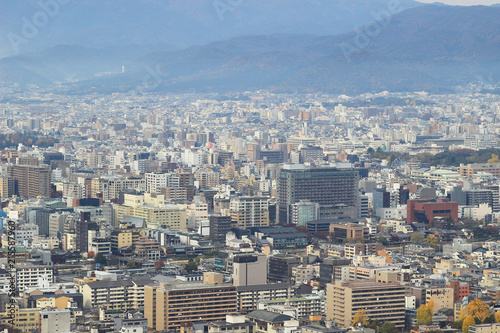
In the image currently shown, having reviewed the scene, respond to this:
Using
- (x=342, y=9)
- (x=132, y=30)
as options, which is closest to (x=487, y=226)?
(x=132, y=30)

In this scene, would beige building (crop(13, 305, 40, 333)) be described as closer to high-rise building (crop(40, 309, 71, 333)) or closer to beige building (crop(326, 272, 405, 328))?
high-rise building (crop(40, 309, 71, 333))

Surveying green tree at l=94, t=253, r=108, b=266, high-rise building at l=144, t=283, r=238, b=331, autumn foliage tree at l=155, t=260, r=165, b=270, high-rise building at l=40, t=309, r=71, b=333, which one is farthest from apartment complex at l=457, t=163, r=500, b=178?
high-rise building at l=40, t=309, r=71, b=333

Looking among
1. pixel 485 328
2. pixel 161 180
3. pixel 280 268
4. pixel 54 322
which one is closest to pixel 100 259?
pixel 280 268

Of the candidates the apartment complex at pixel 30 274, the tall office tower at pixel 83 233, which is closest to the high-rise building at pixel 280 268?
the apartment complex at pixel 30 274

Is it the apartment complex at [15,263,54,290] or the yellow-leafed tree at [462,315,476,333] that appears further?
the apartment complex at [15,263,54,290]

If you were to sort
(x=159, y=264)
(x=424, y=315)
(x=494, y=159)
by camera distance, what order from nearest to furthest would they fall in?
(x=424, y=315)
(x=159, y=264)
(x=494, y=159)

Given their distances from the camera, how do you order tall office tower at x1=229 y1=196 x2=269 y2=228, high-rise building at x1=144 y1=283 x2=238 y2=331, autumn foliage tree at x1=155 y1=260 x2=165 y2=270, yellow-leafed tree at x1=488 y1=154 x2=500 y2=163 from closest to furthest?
high-rise building at x1=144 y1=283 x2=238 y2=331 → autumn foliage tree at x1=155 y1=260 x2=165 y2=270 → tall office tower at x1=229 y1=196 x2=269 y2=228 → yellow-leafed tree at x1=488 y1=154 x2=500 y2=163

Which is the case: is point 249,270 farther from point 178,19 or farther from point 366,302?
point 178,19
